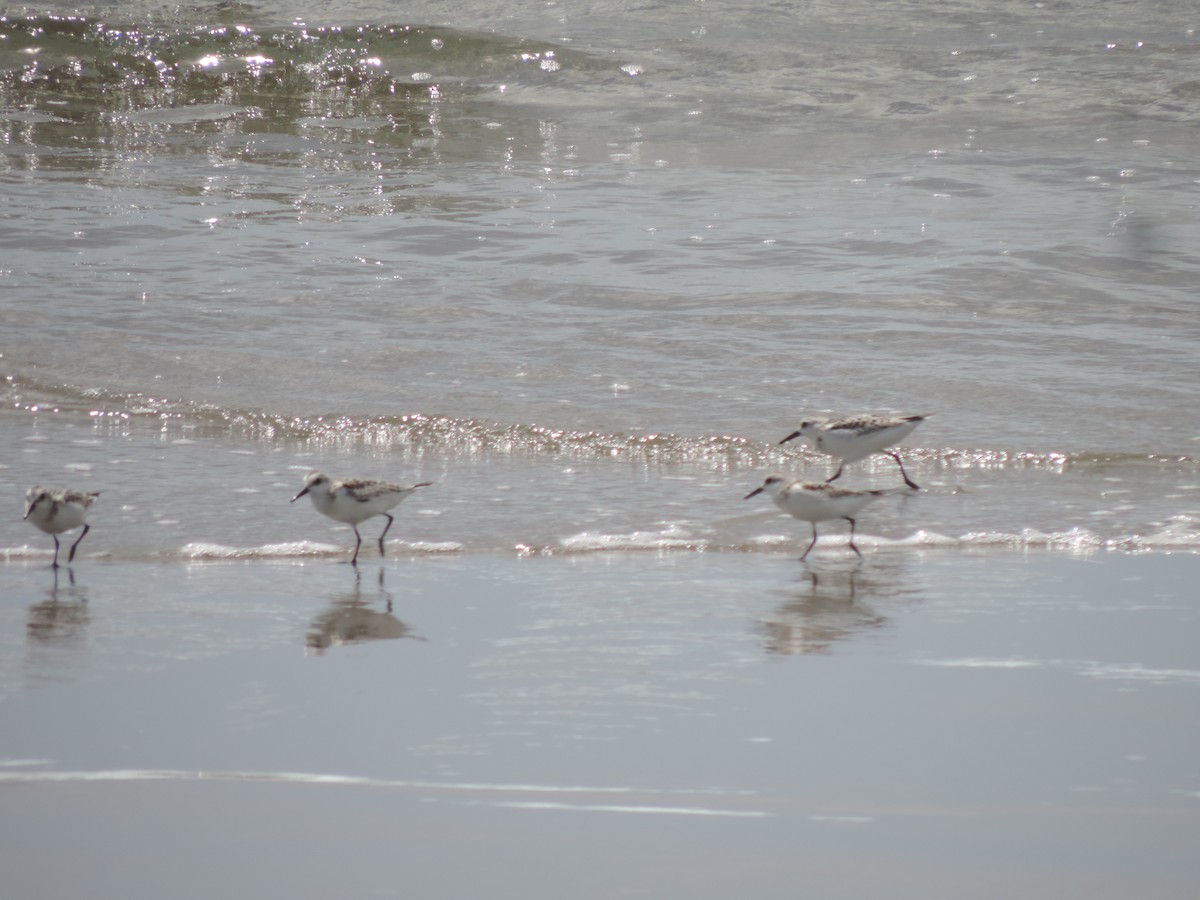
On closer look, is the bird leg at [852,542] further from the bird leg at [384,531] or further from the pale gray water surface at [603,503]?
the bird leg at [384,531]

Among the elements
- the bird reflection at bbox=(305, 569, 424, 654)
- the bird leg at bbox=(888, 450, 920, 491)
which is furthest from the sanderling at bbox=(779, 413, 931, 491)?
the bird reflection at bbox=(305, 569, 424, 654)

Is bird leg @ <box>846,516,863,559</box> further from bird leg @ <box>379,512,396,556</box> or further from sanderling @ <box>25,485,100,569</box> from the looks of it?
sanderling @ <box>25,485,100,569</box>

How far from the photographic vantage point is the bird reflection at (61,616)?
4672mm

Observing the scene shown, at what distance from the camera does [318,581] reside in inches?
214

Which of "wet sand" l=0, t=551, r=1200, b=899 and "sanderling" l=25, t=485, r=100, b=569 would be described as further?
"sanderling" l=25, t=485, r=100, b=569

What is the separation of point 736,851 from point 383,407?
17.1 feet

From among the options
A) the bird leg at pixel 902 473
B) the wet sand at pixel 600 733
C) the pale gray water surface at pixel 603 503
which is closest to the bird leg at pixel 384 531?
the pale gray water surface at pixel 603 503

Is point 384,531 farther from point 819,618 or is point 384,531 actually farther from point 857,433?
point 857,433

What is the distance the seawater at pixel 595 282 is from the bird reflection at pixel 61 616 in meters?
0.59

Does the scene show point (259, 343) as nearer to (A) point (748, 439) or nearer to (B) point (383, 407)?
(B) point (383, 407)

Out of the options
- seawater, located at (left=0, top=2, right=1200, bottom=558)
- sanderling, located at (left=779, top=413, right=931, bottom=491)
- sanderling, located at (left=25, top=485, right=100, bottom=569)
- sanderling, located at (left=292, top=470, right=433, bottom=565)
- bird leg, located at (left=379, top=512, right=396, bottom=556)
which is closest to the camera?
sanderling, located at (left=25, top=485, right=100, bottom=569)

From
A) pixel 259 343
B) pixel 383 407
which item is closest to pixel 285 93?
pixel 259 343

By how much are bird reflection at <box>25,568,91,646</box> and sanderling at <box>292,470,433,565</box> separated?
92 cm

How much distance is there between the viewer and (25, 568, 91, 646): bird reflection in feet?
15.3
